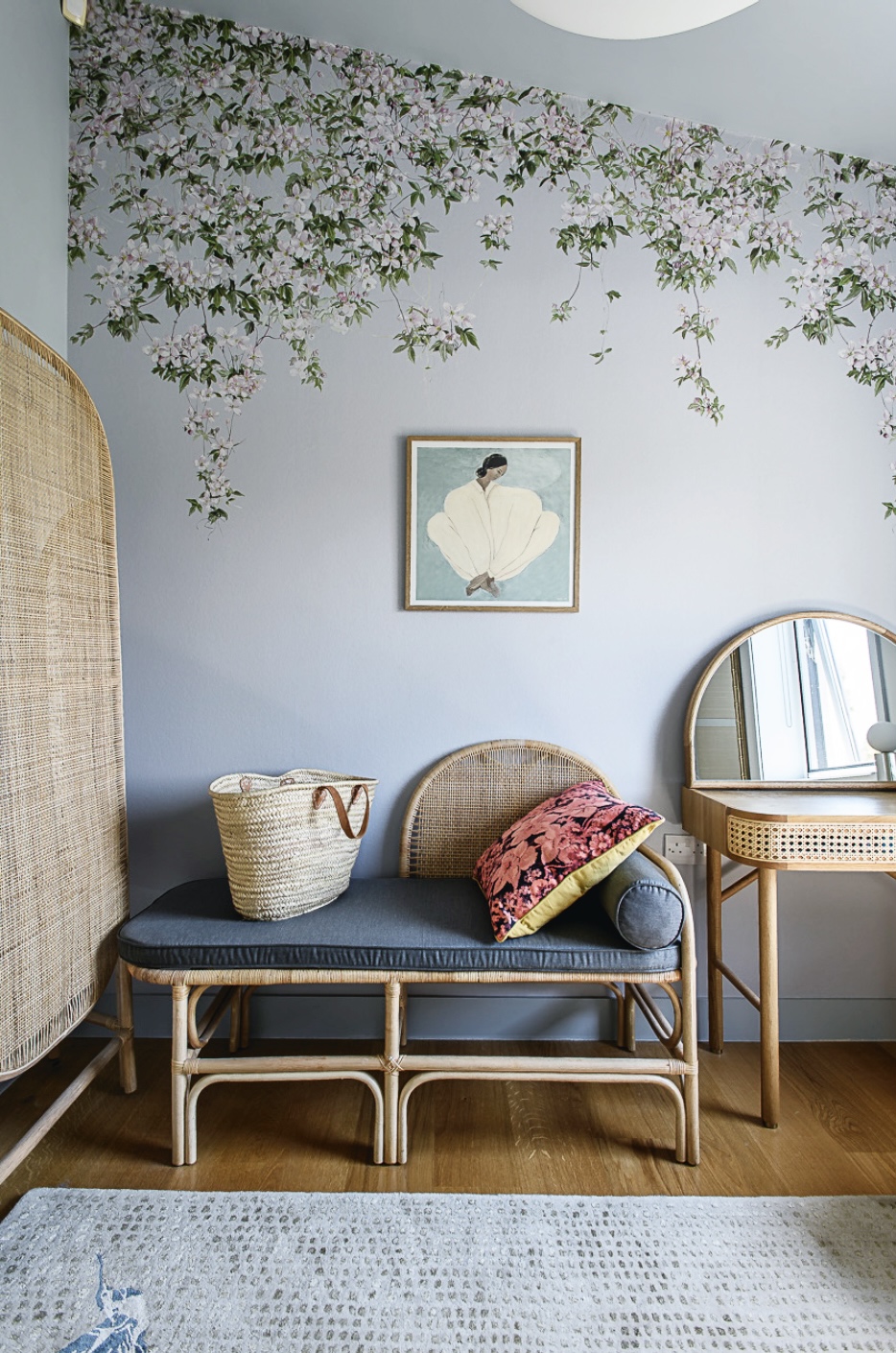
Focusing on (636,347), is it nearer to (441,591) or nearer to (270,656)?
(441,591)

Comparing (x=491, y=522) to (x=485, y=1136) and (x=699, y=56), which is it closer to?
(x=699, y=56)

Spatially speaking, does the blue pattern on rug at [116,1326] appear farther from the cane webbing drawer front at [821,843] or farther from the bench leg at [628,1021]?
the cane webbing drawer front at [821,843]

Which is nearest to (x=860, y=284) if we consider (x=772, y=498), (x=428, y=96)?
(x=772, y=498)

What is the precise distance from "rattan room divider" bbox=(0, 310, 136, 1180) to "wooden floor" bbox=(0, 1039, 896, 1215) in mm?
153

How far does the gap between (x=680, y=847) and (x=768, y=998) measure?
0.52 metres

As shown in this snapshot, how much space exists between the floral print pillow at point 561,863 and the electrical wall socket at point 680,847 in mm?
528

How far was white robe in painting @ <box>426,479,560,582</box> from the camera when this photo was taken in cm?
237

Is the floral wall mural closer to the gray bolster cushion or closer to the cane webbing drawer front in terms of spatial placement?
the cane webbing drawer front

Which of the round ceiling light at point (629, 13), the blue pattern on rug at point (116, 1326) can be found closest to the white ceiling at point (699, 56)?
the round ceiling light at point (629, 13)

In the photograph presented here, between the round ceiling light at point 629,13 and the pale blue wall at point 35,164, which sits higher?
the pale blue wall at point 35,164

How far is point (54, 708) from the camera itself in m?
1.80

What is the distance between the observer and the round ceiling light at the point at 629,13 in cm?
118

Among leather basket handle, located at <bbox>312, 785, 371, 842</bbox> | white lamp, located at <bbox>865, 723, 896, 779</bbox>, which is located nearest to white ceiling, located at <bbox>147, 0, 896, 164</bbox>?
white lamp, located at <bbox>865, 723, 896, 779</bbox>

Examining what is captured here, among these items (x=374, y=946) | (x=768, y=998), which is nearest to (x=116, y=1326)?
(x=374, y=946)
